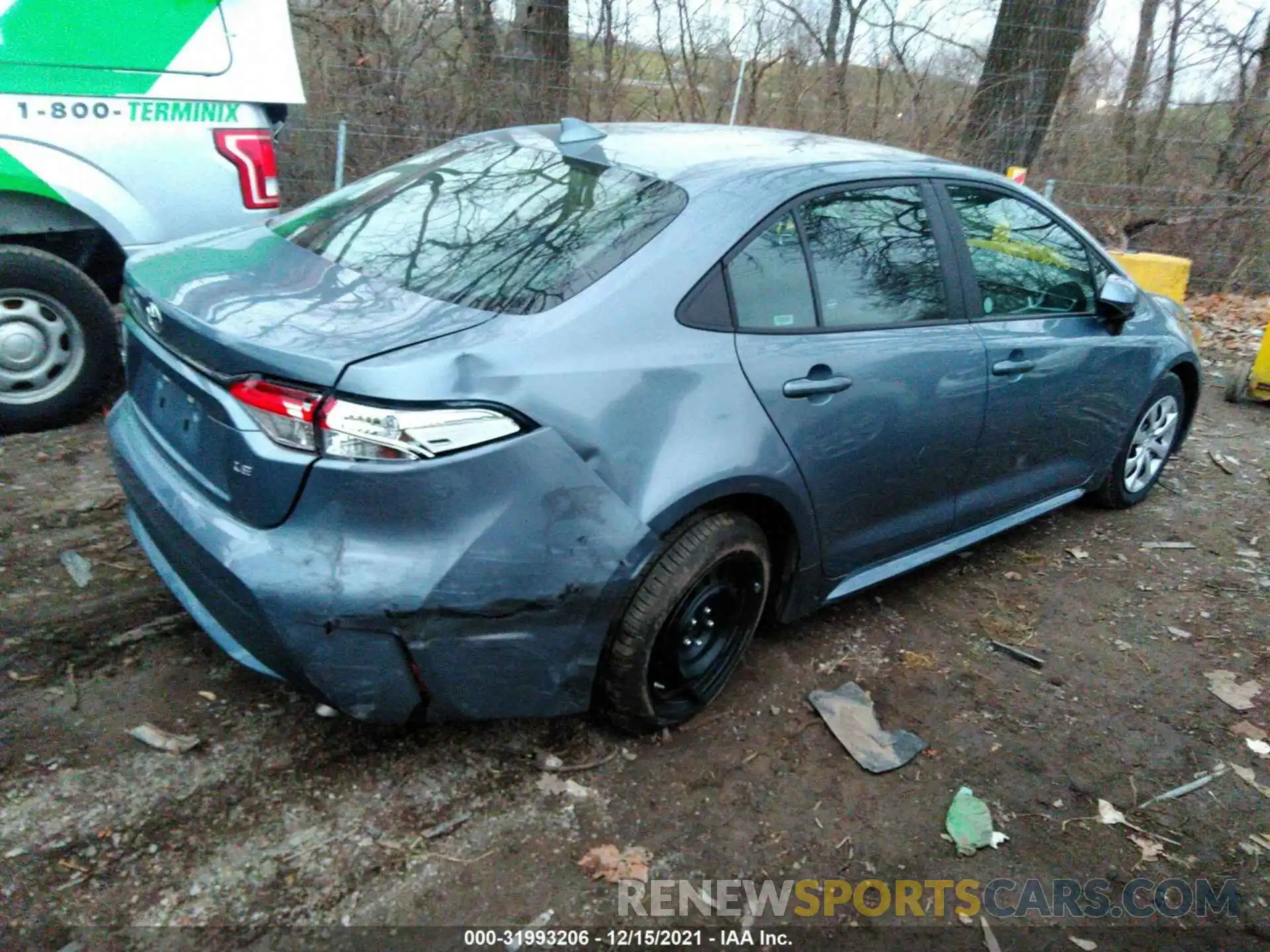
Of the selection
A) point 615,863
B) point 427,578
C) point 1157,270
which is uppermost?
point 427,578

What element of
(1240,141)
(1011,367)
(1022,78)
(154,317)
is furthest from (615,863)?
(1240,141)

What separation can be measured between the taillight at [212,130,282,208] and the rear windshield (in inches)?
53.8

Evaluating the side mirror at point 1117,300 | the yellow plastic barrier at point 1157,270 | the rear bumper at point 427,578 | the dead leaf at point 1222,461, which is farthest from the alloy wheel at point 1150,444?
the yellow plastic barrier at point 1157,270

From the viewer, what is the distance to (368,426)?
2.20m

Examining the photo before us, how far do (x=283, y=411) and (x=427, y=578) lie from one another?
510 millimetres

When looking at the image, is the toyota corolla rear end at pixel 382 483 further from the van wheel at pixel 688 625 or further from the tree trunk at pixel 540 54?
the tree trunk at pixel 540 54

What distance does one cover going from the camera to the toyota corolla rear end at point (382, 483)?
87.8 inches

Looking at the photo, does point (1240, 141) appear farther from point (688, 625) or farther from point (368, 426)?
point (368, 426)

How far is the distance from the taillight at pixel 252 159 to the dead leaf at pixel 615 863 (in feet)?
11.4

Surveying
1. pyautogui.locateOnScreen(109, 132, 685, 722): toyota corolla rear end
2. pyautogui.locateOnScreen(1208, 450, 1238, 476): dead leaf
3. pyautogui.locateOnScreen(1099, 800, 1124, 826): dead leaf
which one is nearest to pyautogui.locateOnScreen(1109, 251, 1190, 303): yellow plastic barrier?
pyautogui.locateOnScreen(1208, 450, 1238, 476): dead leaf

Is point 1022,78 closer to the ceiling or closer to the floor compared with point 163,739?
closer to the ceiling

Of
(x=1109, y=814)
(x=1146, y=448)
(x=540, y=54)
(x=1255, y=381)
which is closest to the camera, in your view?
(x=1109, y=814)

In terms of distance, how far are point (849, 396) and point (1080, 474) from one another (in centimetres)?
199

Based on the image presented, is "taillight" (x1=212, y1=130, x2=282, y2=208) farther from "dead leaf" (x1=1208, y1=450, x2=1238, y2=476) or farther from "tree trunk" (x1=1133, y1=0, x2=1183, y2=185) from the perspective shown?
"tree trunk" (x1=1133, y1=0, x2=1183, y2=185)
